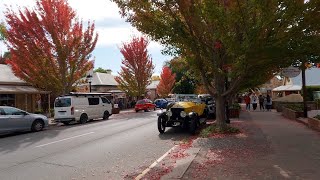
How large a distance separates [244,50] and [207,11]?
6.11ft

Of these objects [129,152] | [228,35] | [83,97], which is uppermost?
[228,35]

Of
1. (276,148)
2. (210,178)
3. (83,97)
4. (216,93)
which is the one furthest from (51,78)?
(210,178)

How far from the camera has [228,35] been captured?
520 inches

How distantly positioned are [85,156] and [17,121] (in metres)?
9.10

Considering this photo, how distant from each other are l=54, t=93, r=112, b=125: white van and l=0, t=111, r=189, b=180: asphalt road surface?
315 inches

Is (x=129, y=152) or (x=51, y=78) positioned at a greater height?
(x=51, y=78)

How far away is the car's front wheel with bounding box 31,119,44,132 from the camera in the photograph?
2049cm

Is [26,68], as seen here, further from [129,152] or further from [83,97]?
[129,152]

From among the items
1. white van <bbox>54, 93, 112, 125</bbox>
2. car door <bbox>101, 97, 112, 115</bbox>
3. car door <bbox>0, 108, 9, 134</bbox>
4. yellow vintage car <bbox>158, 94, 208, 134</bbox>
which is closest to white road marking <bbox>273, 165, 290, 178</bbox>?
yellow vintage car <bbox>158, 94, 208, 134</bbox>

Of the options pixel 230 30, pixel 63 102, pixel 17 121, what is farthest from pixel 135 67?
pixel 230 30

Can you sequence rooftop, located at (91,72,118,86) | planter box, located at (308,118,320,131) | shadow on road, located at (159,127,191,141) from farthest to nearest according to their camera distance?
rooftop, located at (91,72,118,86) → shadow on road, located at (159,127,191,141) → planter box, located at (308,118,320,131)

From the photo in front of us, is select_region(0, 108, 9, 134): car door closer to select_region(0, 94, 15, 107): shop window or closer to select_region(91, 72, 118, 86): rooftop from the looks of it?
select_region(0, 94, 15, 107): shop window

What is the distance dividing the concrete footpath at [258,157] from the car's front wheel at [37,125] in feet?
35.3

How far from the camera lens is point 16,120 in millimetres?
19297
